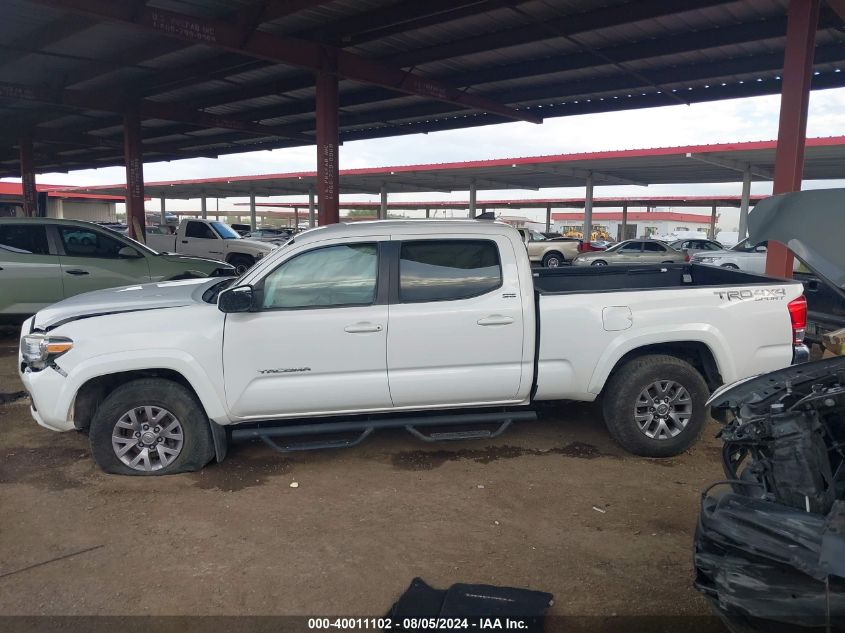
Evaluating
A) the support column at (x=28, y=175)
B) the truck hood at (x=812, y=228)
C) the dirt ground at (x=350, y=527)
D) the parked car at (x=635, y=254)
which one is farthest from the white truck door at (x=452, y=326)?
the support column at (x=28, y=175)

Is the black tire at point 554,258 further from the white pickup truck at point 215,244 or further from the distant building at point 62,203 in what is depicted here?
the distant building at point 62,203

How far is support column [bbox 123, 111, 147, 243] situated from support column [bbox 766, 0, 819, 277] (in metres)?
17.9

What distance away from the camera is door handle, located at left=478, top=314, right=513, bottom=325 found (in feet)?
14.9

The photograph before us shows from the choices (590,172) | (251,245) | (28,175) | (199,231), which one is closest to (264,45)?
(251,245)

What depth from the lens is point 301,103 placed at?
19.4m

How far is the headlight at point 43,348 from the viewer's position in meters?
4.31

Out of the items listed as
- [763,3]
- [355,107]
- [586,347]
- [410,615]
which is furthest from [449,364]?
[355,107]

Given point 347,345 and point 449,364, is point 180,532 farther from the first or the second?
point 449,364

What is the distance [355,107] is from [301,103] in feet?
5.60

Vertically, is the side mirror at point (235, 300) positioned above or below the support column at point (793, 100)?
below

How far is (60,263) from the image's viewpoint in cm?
874

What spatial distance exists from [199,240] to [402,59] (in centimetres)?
800

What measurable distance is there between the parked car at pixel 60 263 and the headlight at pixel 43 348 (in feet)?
15.8

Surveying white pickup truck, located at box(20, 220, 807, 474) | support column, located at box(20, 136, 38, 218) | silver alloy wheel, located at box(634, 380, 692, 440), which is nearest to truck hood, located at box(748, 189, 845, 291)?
white pickup truck, located at box(20, 220, 807, 474)
